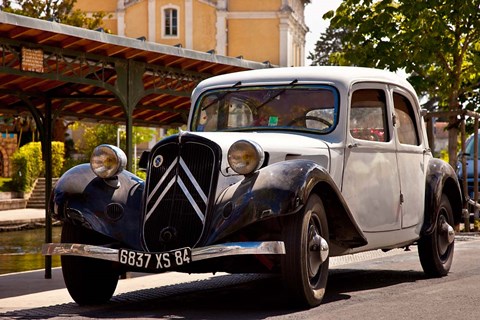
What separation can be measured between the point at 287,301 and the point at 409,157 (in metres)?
3.11

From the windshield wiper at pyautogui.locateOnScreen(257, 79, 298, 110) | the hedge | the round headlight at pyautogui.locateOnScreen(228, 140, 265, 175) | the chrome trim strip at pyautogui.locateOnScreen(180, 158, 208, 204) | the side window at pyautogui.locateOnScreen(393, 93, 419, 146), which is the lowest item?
the hedge

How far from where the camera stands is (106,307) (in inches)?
404

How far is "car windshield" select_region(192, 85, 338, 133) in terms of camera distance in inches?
442

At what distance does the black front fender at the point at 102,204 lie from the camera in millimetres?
9984

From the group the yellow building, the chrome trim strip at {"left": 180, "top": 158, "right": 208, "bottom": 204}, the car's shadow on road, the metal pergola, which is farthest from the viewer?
the yellow building

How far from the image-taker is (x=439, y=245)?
12852mm

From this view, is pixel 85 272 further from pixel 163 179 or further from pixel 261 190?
pixel 261 190

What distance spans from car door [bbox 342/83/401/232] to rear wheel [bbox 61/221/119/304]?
2.20m

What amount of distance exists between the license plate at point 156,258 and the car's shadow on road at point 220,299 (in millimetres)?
378

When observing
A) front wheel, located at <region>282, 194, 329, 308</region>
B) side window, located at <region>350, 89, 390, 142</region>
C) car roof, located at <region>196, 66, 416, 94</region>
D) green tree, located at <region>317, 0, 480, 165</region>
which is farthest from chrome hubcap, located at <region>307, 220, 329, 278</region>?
green tree, located at <region>317, 0, 480, 165</region>

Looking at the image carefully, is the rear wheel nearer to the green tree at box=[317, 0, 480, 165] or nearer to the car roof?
the car roof

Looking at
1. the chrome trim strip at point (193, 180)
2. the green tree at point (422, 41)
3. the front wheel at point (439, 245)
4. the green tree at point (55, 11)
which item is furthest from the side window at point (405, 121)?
the green tree at point (55, 11)

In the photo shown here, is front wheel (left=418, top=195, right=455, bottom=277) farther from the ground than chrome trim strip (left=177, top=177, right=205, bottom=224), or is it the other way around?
chrome trim strip (left=177, top=177, right=205, bottom=224)

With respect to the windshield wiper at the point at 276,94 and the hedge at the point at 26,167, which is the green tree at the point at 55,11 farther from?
the windshield wiper at the point at 276,94
